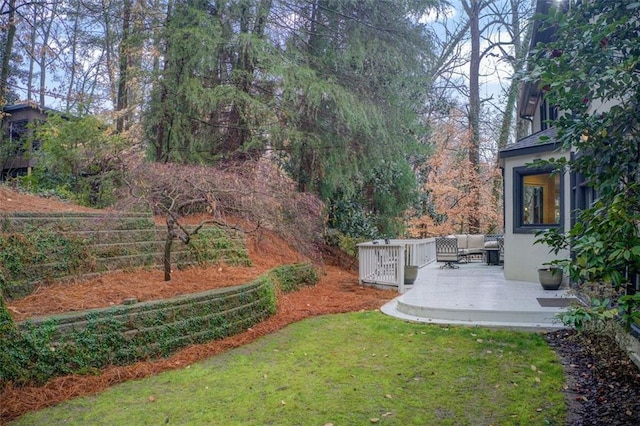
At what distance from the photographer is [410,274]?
423 inches

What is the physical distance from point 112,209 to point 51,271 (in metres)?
1.42

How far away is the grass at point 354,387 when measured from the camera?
388 centimetres

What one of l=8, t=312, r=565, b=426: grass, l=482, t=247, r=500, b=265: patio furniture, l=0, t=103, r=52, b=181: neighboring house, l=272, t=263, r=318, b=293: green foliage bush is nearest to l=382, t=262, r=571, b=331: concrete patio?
l=8, t=312, r=565, b=426: grass

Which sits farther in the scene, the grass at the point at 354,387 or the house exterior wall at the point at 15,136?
the house exterior wall at the point at 15,136

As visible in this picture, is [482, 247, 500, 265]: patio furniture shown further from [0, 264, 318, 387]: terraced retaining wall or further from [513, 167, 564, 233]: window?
[0, 264, 318, 387]: terraced retaining wall

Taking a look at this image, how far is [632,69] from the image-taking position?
326cm

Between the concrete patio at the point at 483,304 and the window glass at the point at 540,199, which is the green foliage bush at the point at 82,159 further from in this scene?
the window glass at the point at 540,199

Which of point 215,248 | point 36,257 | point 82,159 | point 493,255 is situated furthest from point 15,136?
point 493,255

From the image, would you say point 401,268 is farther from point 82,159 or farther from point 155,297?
point 82,159

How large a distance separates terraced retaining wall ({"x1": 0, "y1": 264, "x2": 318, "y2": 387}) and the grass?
0.43 metres

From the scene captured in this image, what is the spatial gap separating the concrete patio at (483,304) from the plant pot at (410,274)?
469mm

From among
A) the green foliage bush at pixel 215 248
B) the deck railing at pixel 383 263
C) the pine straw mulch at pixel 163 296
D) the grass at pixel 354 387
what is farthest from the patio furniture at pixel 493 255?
the grass at pixel 354 387

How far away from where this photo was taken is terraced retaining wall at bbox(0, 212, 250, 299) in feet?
18.5

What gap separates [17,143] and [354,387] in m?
14.0
